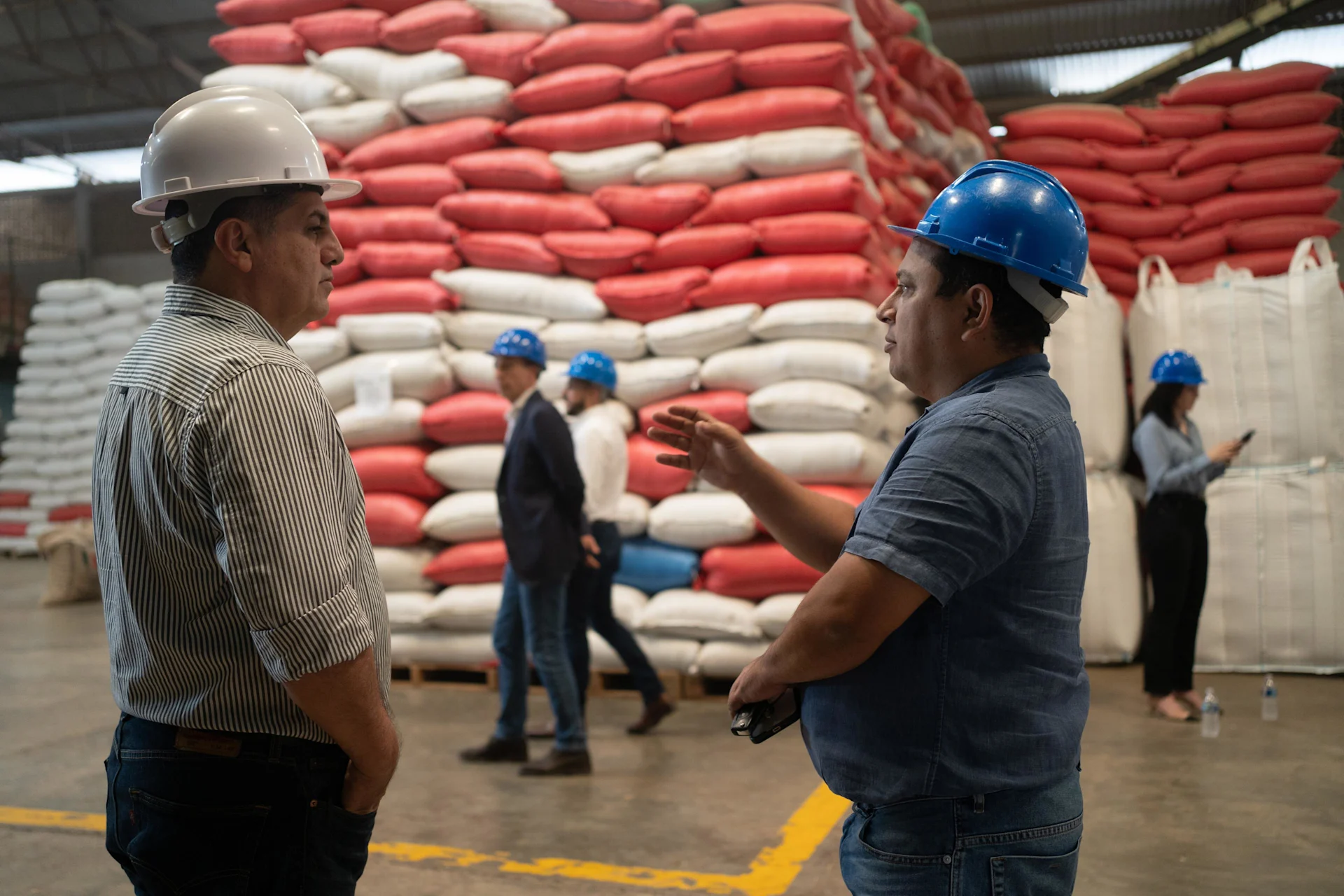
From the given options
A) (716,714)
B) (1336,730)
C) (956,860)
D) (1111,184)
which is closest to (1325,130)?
(1111,184)

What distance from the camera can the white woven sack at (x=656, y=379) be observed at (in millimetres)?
5516

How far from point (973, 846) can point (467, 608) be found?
4.47 m

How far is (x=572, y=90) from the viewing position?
5777mm

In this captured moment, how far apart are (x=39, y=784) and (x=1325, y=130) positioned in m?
8.04

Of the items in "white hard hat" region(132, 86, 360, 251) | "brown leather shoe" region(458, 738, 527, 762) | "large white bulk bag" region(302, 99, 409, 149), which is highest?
"large white bulk bag" region(302, 99, 409, 149)

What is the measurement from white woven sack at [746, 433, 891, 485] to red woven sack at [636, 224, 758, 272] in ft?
3.25

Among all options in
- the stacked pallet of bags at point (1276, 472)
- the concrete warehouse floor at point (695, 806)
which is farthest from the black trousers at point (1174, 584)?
the stacked pallet of bags at point (1276, 472)

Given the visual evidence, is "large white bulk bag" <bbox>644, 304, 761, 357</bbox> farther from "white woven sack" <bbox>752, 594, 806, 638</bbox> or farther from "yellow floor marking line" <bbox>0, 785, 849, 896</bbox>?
"yellow floor marking line" <bbox>0, 785, 849, 896</bbox>

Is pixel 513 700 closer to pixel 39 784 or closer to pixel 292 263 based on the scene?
pixel 39 784

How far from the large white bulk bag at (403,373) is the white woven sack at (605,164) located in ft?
3.85

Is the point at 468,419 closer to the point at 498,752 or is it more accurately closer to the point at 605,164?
the point at 605,164

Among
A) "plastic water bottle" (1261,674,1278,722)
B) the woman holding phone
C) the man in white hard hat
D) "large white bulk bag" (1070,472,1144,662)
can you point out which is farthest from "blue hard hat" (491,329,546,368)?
"plastic water bottle" (1261,674,1278,722)

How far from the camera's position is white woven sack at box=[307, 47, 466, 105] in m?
6.02

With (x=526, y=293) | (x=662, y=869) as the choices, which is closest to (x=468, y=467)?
(x=526, y=293)
